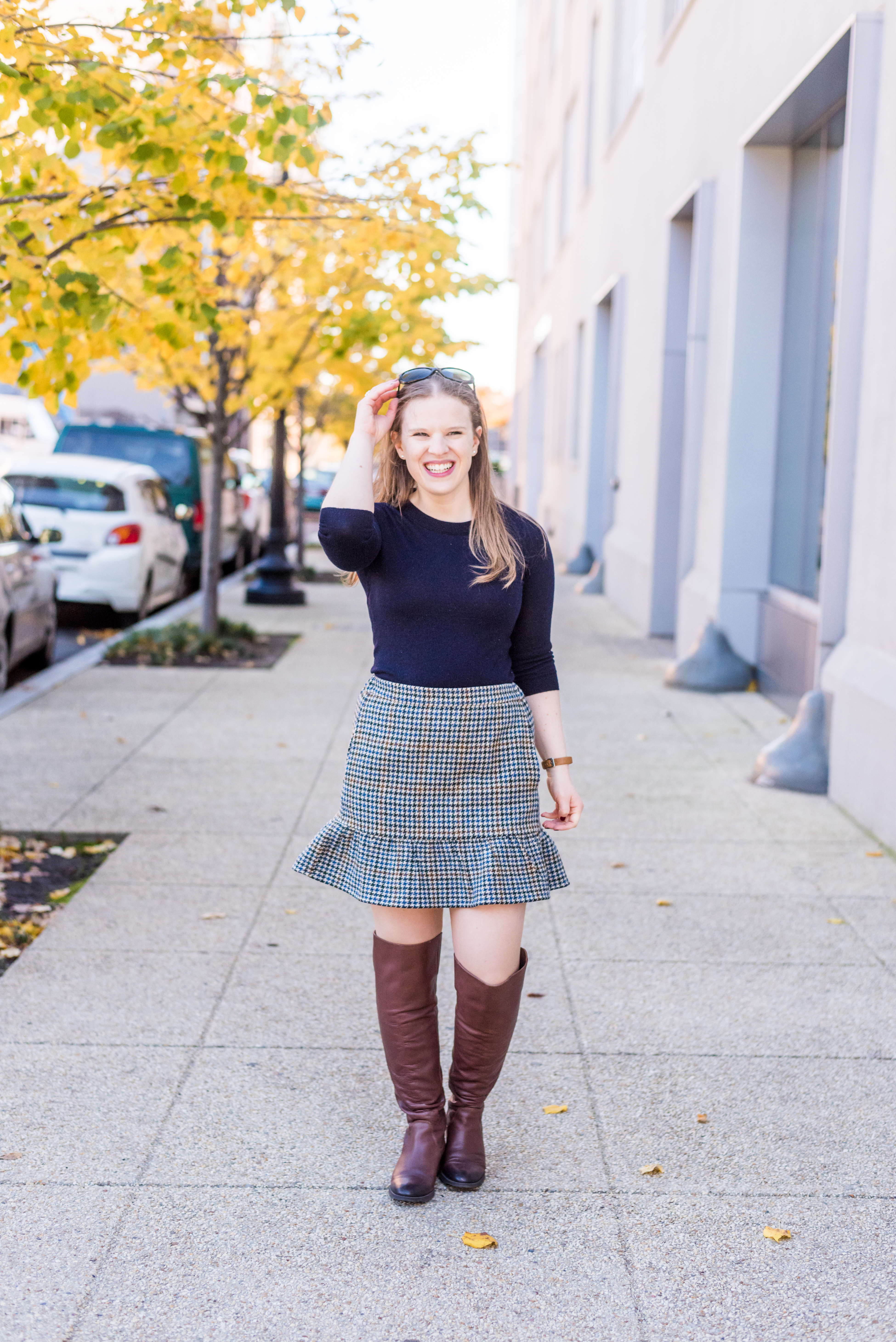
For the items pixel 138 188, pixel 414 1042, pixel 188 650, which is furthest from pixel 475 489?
pixel 188 650

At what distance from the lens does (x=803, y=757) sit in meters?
7.35

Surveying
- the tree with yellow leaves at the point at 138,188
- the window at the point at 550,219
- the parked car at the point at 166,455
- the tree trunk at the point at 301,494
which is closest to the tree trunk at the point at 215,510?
the tree with yellow leaves at the point at 138,188

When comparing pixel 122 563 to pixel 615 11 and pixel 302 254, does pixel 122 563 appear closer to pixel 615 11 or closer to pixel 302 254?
pixel 302 254

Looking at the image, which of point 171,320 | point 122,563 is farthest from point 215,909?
point 122,563

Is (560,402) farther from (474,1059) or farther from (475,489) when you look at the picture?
(474,1059)

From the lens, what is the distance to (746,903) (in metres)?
5.51

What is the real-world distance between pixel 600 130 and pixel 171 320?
14625 millimetres

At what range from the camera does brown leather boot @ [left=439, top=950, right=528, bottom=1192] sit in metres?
3.26

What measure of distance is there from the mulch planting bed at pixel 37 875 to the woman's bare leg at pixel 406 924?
6.61ft

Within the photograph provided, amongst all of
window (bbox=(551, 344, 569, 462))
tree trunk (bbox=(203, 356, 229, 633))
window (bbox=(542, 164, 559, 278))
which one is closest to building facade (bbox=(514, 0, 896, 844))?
tree trunk (bbox=(203, 356, 229, 633))

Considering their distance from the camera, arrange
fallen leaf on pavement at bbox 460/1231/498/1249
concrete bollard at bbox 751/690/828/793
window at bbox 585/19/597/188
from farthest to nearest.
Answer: window at bbox 585/19/597/188, concrete bollard at bbox 751/690/828/793, fallen leaf on pavement at bbox 460/1231/498/1249

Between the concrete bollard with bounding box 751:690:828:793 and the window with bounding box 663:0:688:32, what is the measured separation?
838 centimetres

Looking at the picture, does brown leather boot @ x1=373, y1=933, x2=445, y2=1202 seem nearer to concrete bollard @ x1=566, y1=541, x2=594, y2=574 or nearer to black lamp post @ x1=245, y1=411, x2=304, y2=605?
black lamp post @ x1=245, y1=411, x2=304, y2=605

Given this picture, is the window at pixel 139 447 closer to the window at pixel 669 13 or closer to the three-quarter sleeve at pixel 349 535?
the window at pixel 669 13
